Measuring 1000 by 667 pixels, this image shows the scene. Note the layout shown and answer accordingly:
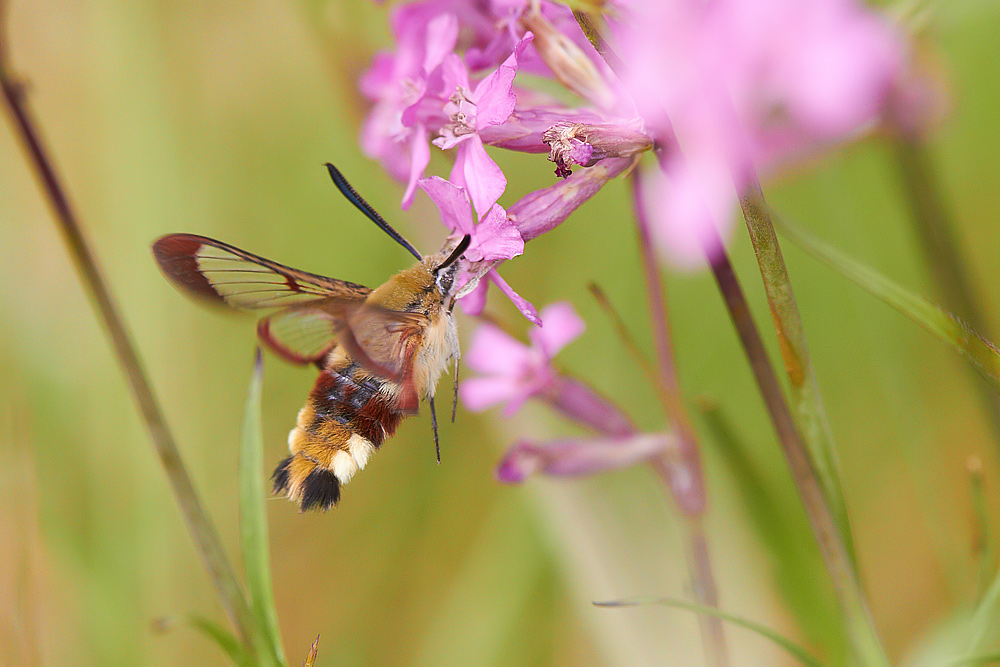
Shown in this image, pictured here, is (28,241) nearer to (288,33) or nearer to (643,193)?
(288,33)

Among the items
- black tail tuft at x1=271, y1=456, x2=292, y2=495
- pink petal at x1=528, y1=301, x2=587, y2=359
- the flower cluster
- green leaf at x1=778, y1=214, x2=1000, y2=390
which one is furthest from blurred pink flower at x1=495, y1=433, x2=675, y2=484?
green leaf at x1=778, y1=214, x2=1000, y2=390

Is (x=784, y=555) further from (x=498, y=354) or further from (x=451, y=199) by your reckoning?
(x=451, y=199)

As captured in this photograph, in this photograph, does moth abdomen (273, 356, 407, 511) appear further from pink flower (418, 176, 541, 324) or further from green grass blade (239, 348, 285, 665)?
pink flower (418, 176, 541, 324)

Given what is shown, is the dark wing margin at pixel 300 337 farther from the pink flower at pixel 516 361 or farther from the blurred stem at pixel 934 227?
the blurred stem at pixel 934 227

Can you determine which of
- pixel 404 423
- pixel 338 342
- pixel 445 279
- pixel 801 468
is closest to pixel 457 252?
pixel 445 279

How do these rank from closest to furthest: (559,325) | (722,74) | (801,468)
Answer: (722,74) < (801,468) < (559,325)
